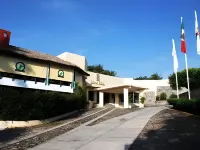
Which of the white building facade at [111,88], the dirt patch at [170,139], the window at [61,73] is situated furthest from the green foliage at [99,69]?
the dirt patch at [170,139]

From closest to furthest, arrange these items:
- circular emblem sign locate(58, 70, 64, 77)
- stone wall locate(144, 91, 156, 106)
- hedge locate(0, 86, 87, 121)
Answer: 1. hedge locate(0, 86, 87, 121)
2. circular emblem sign locate(58, 70, 64, 77)
3. stone wall locate(144, 91, 156, 106)

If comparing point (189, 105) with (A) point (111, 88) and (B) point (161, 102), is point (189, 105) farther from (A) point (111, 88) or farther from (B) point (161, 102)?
(B) point (161, 102)

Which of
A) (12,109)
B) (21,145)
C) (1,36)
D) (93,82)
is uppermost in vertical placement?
(1,36)

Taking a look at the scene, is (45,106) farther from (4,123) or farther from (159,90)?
(159,90)

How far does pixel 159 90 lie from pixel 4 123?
3324 centimetres

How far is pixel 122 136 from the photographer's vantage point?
39.6 ft

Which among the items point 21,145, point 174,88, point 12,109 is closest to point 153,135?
point 21,145

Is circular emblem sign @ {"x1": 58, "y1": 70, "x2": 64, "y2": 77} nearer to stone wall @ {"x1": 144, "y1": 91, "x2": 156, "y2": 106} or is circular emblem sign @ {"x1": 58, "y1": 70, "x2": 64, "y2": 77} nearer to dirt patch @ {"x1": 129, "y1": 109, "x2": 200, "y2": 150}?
dirt patch @ {"x1": 129, "y1": 109, "x2": 200, "y2": 150}

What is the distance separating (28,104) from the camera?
18812mm

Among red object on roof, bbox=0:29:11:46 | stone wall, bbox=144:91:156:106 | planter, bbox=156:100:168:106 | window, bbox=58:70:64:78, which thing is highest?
red object on roof, bbox=0:29:11:46

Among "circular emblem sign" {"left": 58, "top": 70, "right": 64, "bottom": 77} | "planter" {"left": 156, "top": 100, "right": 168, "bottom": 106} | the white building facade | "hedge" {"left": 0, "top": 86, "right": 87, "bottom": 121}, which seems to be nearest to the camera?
"hedge" {"left": 0, "top": 86, "right": 87, "bottom": 121}

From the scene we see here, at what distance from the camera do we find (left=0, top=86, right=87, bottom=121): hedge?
58.0ft

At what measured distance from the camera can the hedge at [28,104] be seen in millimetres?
17672

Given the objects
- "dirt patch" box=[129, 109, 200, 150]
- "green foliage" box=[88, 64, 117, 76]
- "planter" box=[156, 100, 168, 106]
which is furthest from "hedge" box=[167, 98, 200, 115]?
"green foliage" box=[88, 64, 117, 76]
